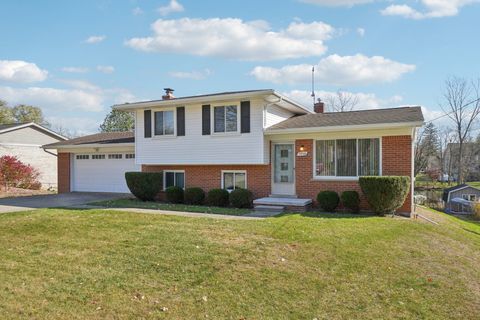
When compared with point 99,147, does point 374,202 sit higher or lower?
lower

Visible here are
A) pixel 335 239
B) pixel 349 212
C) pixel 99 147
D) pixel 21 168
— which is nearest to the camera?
pixel 335 239

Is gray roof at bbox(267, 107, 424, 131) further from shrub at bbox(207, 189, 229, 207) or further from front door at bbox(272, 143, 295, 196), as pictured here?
shrub at bbox(207, 189, 229, 207)

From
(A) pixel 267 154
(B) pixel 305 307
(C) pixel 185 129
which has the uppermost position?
(C) pixel 185 129

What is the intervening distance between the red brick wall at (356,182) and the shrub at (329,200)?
50 cm

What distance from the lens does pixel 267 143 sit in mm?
13773

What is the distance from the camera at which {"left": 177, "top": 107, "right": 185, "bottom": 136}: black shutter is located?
48.5 feet

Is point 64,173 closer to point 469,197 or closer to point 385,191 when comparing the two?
point 385,191

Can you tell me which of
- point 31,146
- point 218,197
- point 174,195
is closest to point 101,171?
point 174,195

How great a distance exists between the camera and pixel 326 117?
14.7 metres

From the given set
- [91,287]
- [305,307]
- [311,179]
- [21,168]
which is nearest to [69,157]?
[21,168]

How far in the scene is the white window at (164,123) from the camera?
596 inches

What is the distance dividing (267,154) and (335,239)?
20.2 ft

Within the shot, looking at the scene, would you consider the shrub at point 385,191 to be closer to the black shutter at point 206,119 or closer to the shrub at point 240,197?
the shrub at point 240,197

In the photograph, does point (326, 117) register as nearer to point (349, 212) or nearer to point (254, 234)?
point (349, 212)
